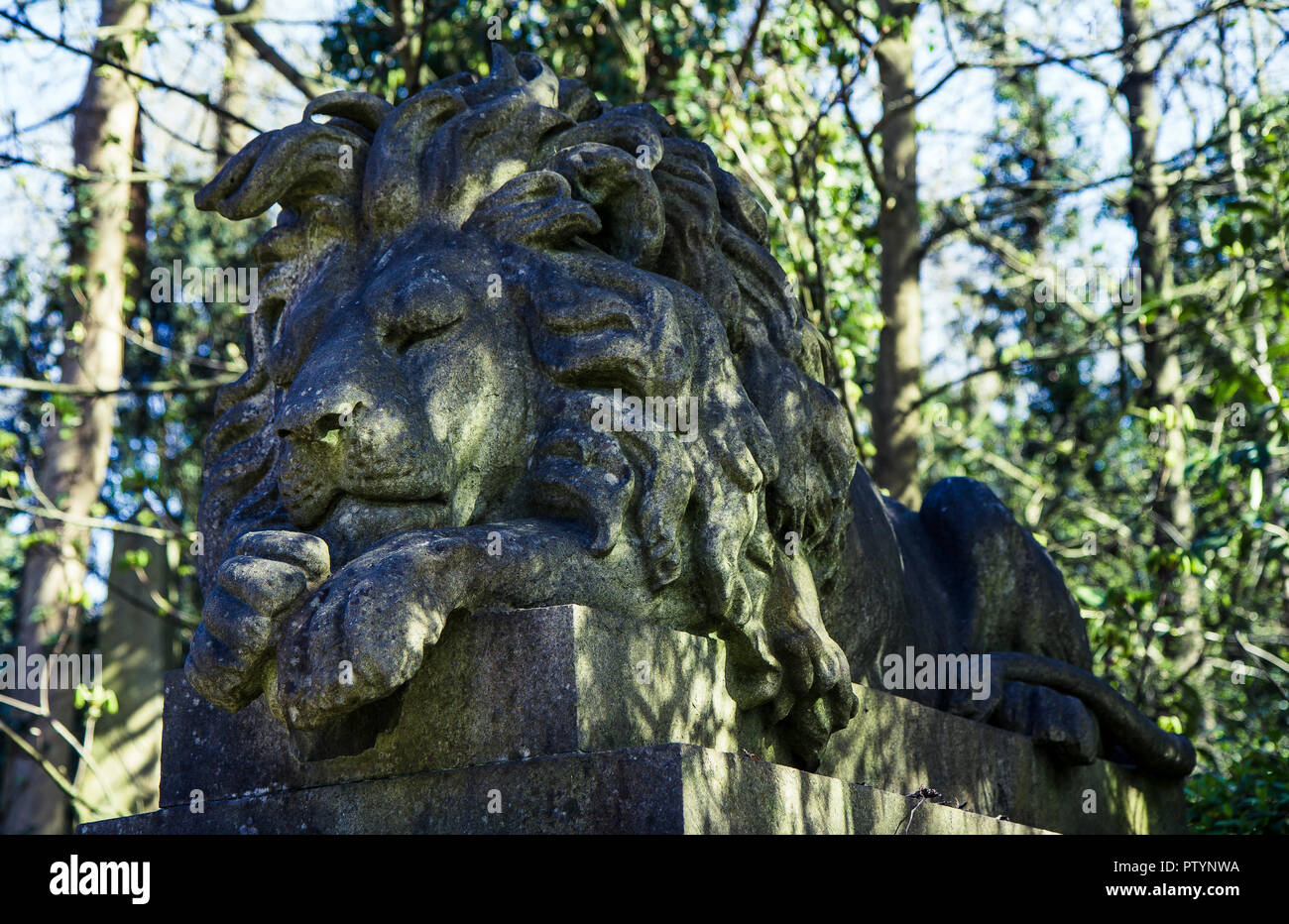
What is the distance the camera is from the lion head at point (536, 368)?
3291mm

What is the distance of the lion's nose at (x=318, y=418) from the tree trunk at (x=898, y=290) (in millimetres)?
5857

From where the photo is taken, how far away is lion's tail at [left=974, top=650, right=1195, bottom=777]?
189 inches

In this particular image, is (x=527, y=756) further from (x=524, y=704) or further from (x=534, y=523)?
(x=534, y=523)

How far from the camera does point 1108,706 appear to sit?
4922 millimetres

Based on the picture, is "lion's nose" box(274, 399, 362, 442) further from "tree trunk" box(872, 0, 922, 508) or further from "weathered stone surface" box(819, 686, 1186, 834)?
"tree trunk" box(872, 0, 922, 508)

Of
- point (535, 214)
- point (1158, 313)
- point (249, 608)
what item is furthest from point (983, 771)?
point (1158, 313)

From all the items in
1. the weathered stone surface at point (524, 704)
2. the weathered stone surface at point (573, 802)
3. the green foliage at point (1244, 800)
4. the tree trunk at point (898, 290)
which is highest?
the tree trunk at point (898, 290)

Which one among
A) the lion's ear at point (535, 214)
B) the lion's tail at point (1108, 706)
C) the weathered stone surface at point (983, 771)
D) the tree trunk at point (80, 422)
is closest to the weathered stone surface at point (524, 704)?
the weathered stone surface at point (983, 771)

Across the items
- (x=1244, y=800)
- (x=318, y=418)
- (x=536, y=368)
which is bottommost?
(x=1244, y=800)

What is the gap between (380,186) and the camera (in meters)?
3.73

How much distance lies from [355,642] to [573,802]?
0.53 metres

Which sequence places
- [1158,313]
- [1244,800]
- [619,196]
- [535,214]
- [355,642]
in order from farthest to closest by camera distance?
[1158,313], [1244,800], [619,196], [535,214], [355,642]

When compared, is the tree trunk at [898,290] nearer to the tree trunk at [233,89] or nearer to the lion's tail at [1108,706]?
the lion's tail at [1108,706]
